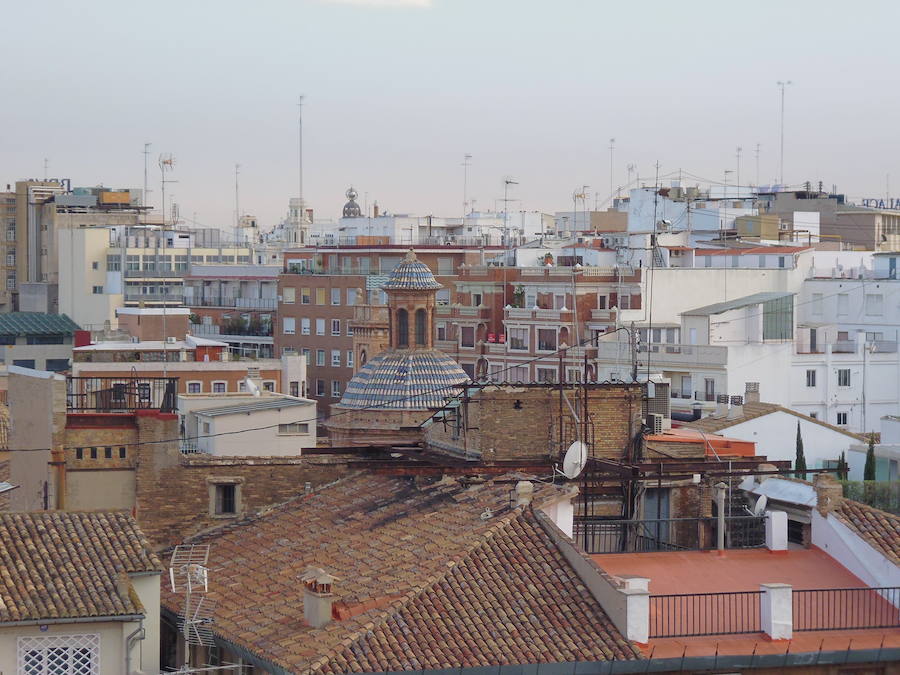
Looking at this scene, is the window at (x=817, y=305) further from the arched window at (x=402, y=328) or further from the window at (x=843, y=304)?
the arched window at (x=402, y=328)

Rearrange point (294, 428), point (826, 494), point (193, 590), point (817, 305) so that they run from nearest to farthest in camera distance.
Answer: point (826, 494) < point (193, 590) < point (294, 428) < point (817, 305)

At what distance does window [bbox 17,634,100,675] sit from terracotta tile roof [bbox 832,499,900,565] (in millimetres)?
9487

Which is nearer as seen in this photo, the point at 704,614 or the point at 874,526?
the point at 704,614

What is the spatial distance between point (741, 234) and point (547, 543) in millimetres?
57852

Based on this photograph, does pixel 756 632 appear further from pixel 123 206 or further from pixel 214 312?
pixel 123 206

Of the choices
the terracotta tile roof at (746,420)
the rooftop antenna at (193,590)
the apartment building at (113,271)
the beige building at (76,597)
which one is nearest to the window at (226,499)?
the rooftop antenna at (193,590)

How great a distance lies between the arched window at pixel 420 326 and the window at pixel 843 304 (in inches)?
670

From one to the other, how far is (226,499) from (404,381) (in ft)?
65.5

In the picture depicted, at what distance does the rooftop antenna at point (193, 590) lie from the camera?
25906 millimetres

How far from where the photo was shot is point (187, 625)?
25.9 metres

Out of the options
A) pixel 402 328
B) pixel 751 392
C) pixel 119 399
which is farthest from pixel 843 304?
pixel 119 399

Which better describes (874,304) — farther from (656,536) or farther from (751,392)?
(656,536)

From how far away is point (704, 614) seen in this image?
25.1 m

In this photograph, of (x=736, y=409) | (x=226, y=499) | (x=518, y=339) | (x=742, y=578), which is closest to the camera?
(x=742, y=578)
